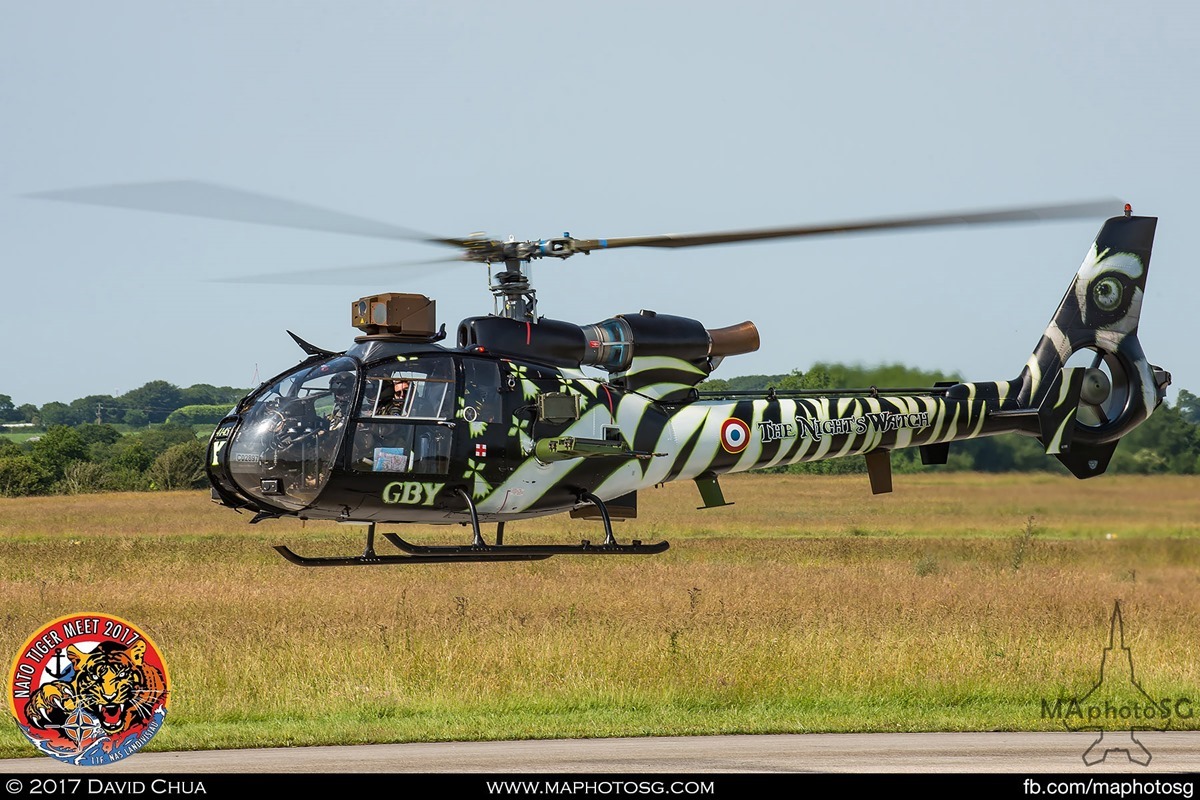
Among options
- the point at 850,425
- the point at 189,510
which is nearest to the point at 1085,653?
the point at 850,425

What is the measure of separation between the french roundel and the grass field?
4221 mm

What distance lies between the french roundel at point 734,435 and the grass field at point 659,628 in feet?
13.8

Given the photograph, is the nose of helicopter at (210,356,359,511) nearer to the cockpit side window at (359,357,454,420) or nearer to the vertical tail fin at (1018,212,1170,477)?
the cockpit side window at (359,357,454,420)

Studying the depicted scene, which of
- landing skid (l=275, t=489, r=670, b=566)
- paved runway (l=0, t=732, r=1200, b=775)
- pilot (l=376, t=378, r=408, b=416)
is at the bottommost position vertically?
paved runway (l=0, t=732, r=1200, b=775)

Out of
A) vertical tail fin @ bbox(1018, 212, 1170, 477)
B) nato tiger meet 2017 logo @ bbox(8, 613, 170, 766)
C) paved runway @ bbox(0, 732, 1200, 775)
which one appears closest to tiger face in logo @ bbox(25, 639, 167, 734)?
nato tiger meet 2017 logo @ bbox(8, 613, 170, 766)

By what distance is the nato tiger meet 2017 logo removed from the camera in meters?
17.1

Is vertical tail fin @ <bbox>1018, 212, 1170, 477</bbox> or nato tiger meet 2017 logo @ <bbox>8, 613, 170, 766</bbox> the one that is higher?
vertical tail fin @ <bbox>1018, 212, 1170, 477</bbox>

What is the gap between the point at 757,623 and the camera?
23.2 metres

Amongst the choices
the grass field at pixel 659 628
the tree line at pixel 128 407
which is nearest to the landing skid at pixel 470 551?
the grass field at pixel 659 628

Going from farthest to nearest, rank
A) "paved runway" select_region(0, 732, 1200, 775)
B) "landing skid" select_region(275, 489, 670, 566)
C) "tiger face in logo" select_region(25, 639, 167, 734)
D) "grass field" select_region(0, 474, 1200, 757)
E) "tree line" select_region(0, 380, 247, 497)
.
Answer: "tree line" select_region(0, 380, 247, 497) → "grass field" select_region(0, 474, 1200, 757) → "tiger face in logo" select_region(25, 639, 167, 734) → "paved runway" select_region(0, 732, 1200, 775) → "landing skid" select_region(275, 489, 670, 566)

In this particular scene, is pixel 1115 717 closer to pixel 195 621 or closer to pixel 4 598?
pixel 195 621

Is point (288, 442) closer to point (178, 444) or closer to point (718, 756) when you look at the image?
point (718, 756)
